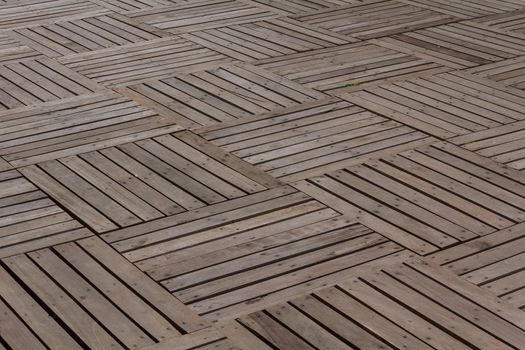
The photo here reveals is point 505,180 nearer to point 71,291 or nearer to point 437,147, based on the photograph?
point 437,147

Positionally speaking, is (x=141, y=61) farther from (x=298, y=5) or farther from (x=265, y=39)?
(x=298, y=5)

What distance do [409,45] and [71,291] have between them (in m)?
3.04

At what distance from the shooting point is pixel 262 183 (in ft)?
12.4

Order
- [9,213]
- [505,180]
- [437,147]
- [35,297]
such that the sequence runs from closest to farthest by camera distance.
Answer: [35,297] → [9,213] → [505,180] → [437,147]

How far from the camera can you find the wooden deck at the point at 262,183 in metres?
2.91

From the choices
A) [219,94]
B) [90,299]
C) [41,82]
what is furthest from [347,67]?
[90,299]

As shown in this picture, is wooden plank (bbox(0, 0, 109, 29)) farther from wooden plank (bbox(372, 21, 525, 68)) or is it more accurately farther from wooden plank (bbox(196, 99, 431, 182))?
wooden plank (bbox(196, 99, 431, 182))

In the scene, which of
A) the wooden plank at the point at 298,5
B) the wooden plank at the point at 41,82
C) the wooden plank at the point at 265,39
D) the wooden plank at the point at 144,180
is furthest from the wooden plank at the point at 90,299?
the wooden plank at the point at 298,5

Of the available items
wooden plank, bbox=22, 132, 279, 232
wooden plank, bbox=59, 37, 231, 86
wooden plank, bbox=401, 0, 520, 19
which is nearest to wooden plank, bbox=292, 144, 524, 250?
wooden plank, bbox=22, 132, 279, 232

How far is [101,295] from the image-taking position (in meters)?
3.02

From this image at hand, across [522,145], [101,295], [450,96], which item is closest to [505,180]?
[522,145]

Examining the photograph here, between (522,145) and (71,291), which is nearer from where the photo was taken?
(71,291)

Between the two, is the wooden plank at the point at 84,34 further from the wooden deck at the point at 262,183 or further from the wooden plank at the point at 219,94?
the wooden plank at the point at 219,94

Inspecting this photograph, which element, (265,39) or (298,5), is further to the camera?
(298,5)
